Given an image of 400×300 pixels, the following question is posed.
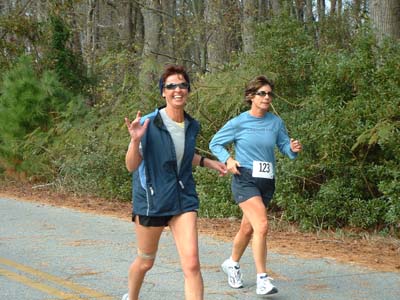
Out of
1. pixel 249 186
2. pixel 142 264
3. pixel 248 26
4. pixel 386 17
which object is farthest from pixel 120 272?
pixel 248 26

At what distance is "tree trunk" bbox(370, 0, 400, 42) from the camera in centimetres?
1254

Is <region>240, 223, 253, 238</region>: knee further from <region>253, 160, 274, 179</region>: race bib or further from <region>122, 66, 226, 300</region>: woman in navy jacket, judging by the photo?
<region>122, 66, 226, 300</region>: woman in navy jacket

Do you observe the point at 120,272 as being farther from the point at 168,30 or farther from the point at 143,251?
the point at 168,30

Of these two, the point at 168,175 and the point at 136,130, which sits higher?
the point at 136,130

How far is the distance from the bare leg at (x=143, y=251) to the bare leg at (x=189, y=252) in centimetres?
16

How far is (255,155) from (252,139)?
0.16 meters

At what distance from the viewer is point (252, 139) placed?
24.2 feet

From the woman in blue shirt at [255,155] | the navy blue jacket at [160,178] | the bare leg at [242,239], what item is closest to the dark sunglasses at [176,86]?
the navy blue jacket at [160,178]

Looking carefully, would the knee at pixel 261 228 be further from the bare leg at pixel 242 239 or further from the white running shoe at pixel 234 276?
the white running shoe at pixel 234 276

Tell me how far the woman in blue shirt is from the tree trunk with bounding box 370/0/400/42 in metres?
5.66

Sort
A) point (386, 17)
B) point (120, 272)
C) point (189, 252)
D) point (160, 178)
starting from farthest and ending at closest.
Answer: point (386, 17) < point (120, 272) < point (160, 178) < point (189, 252)

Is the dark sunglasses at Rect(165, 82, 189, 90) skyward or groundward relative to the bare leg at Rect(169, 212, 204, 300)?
skyward

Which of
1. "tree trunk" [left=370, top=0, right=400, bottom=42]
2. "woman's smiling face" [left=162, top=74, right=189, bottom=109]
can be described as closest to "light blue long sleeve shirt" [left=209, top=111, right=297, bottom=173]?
"woman's smiling face" [left=162, top=74, right=189, bottom=109]

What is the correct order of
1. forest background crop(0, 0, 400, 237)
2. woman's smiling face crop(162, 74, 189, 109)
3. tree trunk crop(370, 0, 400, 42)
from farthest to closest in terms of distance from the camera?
tree trunk crop(370, 0, 400, 42) < forest background crop(0, 0, 400, 237) < woman's smiling face crop(162, 74, 189, 109)
